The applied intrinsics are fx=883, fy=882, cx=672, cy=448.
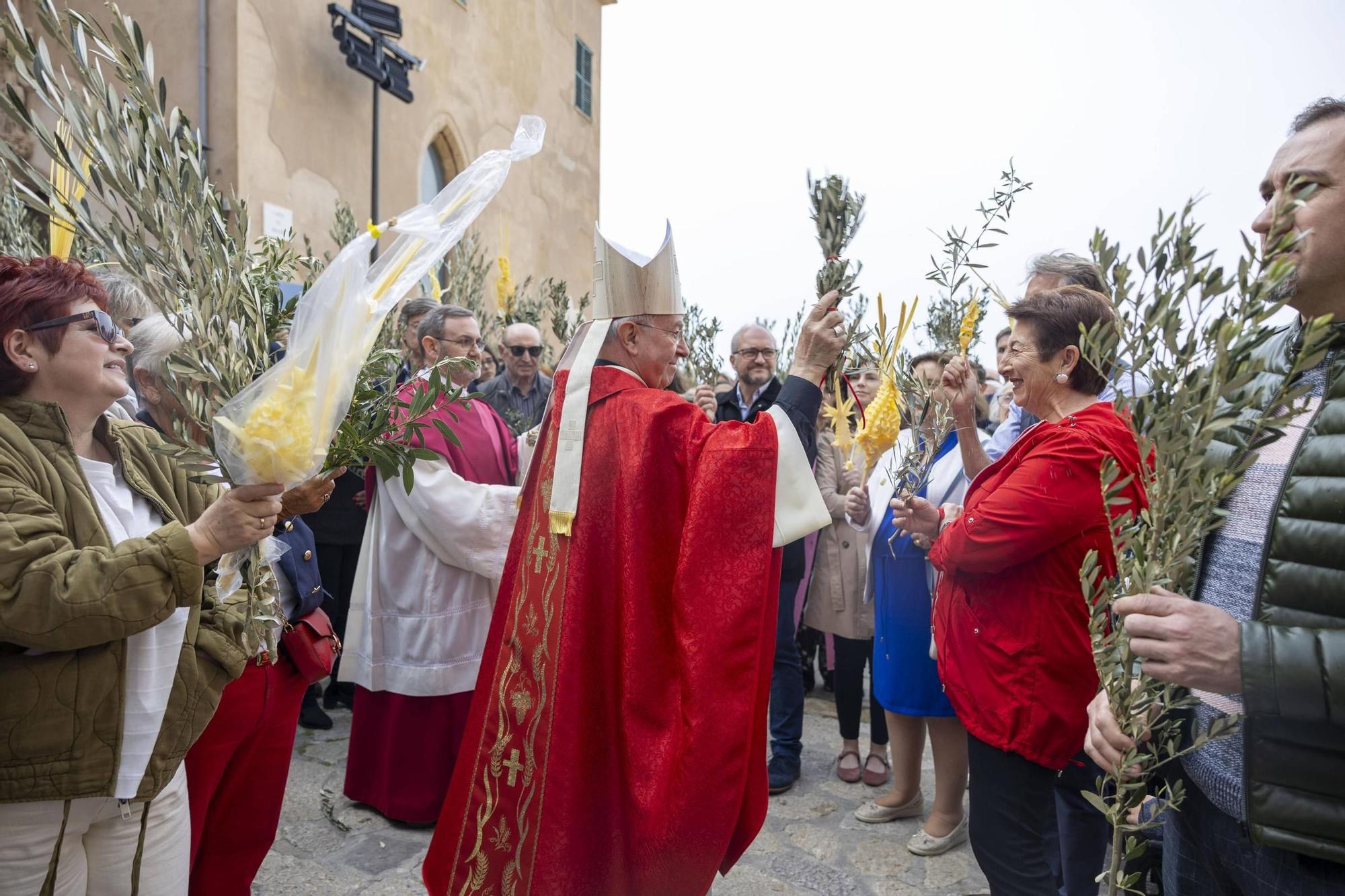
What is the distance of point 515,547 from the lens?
263cm

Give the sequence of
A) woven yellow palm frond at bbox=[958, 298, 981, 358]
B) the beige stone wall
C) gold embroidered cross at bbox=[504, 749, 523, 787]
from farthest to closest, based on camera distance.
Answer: the beige stone wall
woven yellow palm frond at bbox=[958, 298, 981, 358]
gold embroidered cross at bbox=[504, 749, 523, 787]

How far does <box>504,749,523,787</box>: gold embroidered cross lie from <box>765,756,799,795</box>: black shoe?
2252mm

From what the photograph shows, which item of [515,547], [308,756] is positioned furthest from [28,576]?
[308,756]

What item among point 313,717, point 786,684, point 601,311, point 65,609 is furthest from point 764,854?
point 65,609

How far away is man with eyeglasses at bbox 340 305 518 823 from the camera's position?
387 cm

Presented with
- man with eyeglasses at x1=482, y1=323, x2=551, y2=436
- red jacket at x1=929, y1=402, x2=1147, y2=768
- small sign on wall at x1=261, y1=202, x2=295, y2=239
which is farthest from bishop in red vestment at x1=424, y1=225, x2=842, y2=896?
small sign on wall at x1=261, y1=202, x2=295, y2=239

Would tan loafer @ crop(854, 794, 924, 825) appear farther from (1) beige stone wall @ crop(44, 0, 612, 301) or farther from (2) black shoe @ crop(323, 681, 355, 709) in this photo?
(1) beige stone wall @ crop(44, 0, 612, 301)

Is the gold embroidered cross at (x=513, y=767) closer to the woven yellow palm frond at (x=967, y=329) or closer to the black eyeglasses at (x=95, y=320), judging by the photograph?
the black eyeglasses at (x=95, y=320)

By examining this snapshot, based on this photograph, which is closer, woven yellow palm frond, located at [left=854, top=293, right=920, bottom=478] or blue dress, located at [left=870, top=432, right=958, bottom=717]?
woven yellow palm frond, located at [left=854, top=293, right=920, bottom=478]

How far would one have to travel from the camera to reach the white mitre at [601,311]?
93.0 inches

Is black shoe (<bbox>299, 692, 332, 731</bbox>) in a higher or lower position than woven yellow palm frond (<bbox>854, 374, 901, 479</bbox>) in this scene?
lower

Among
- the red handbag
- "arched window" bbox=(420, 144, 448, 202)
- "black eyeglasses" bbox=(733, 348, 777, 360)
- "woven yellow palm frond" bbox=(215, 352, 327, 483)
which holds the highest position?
"arched window" bbox=(420, 144, 448, 202)

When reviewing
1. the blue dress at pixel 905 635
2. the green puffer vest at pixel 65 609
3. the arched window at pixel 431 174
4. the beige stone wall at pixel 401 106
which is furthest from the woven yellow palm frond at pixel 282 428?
the arched window at pixel 431 174

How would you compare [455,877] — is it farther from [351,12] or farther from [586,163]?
[586,163]
